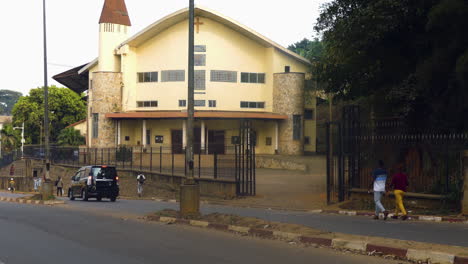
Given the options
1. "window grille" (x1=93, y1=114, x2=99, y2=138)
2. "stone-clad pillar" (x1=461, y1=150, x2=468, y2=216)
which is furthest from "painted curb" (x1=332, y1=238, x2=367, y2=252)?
"window grille" (x1=93, y1=114, x2=99, y2=138)

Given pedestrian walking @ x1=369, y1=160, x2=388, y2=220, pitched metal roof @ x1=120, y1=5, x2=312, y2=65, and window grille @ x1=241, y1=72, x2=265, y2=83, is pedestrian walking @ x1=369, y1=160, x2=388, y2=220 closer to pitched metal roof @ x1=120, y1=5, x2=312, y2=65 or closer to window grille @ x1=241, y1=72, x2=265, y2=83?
pitched metal roof @ x1=120, y1=5, x2=312, y2=65

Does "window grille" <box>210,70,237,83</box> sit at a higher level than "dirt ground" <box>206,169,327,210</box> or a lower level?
higher

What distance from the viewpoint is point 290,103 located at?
59719 mm

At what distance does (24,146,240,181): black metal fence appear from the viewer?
29.5 meters

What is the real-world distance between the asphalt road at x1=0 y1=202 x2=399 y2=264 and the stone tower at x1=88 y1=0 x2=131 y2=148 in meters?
44.9

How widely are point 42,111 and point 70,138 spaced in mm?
12187

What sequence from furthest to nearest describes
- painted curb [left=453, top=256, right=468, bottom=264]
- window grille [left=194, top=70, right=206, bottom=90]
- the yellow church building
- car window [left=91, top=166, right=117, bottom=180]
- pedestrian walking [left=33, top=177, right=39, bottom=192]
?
1. the yellow church building
2. window grille [left=194, top=70, right=206, bottom=90]
3. pedestrian walking [left=33, top=177, right=39, bottom=192]
4. car window [left=91, top=166, right=117, bottom=180]
5. painted curb [left=453, top=256, right=468, bottom=264]

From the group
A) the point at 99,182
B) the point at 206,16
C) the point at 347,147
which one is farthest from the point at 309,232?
the point at 206,16

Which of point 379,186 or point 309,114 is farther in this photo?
point 309,114

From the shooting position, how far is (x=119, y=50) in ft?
201

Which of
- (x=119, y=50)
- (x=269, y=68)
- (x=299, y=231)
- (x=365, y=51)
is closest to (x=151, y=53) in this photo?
(x=119, y=50)

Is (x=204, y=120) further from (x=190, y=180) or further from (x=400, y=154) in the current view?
(x=190, y=180)

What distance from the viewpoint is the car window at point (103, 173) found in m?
28.9

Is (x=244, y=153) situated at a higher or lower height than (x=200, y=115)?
lower
